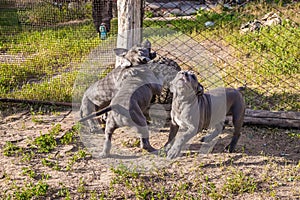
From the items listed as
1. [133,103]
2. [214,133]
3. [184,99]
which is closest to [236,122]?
[214,133]

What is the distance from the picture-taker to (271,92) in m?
5.35

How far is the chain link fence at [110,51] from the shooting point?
5.45 meters

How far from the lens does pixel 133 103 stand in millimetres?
3527

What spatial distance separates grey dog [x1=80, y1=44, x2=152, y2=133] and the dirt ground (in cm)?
31

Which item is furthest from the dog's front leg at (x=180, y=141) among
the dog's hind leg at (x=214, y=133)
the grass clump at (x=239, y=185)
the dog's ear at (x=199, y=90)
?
the dog's hind leg at (x=214, y=133)

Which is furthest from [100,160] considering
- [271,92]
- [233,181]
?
[271,92]

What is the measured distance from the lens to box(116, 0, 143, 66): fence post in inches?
179

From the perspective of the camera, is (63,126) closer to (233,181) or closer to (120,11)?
(120,11)

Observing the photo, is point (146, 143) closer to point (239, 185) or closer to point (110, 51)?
point (239, 185)

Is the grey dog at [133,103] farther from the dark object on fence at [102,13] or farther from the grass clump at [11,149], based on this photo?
the dark object on fence at [102,13]

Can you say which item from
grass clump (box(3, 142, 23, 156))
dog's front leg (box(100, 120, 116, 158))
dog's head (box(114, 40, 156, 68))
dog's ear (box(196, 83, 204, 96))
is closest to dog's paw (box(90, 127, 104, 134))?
dog's front leg (box(100, 120, 116, 158))

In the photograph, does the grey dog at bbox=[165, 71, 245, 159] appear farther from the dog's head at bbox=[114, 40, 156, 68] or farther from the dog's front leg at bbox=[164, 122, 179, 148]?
the dog's head at bbox=[114, 40, 156, 68]

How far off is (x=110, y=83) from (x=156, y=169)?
0.97 meters

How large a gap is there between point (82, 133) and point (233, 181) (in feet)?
5.66
